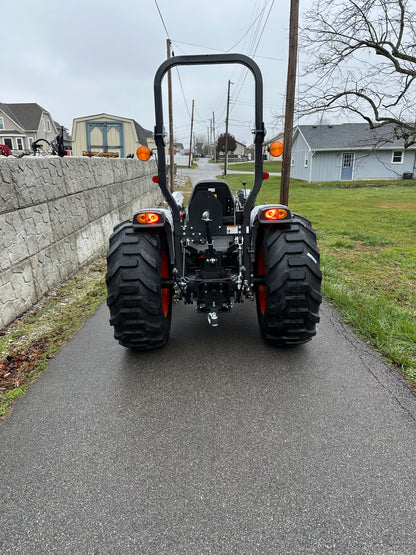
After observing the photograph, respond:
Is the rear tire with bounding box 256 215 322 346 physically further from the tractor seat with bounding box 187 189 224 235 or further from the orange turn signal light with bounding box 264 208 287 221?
the tractor seat with bounding box 187 189 224 235

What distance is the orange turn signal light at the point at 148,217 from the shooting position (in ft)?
11.4

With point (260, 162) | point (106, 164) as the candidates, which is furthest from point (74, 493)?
point (106, 164)

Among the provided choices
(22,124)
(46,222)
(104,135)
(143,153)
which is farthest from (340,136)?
(22,124)

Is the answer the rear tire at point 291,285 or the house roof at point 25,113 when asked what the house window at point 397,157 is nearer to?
the rear tire at point 291,285

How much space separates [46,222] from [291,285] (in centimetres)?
395

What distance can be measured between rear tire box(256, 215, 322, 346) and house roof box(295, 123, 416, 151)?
27.6m

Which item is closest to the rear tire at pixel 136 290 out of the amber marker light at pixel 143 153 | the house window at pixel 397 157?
the amber marker light at pixel 143 153

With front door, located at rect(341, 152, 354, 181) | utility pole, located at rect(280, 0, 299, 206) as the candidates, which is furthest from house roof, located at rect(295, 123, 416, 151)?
utility pole, located at rect(280, 0, 299, 206)

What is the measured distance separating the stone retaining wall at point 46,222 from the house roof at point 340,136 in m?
24.1

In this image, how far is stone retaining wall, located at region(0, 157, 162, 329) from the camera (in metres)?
4.57

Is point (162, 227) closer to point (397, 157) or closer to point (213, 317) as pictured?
point (213, 317)

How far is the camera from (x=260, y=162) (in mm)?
3381

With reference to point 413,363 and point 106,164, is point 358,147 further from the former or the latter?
point 413,363

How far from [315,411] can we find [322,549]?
1097mm
